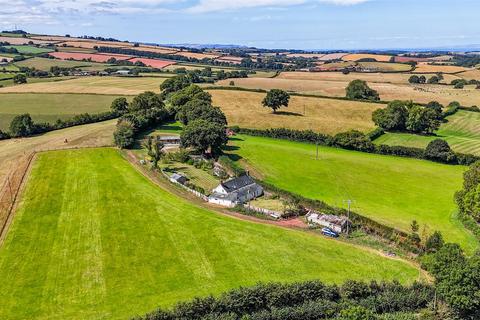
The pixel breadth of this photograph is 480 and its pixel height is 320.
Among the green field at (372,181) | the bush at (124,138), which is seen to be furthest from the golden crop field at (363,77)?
the bush at (124,138)

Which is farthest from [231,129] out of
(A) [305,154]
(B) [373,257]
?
(B) [373,257]

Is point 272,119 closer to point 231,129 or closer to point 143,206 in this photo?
point 231,129

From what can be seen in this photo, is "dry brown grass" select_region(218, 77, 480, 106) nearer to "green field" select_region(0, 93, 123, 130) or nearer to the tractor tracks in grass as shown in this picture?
"green field" select_region(0, 93, 123, 130)

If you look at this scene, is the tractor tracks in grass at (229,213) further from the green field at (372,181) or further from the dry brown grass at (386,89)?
the dry brown grass at (386,89)

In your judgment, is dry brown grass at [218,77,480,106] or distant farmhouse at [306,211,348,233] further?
dry brown grass at [218,77,480,106]

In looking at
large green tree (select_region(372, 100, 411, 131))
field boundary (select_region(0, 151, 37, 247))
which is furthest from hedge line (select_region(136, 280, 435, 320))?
large green tree (select_region(372, 100, 411, 131))

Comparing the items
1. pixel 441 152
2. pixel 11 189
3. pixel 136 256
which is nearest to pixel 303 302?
pixel 136 256
